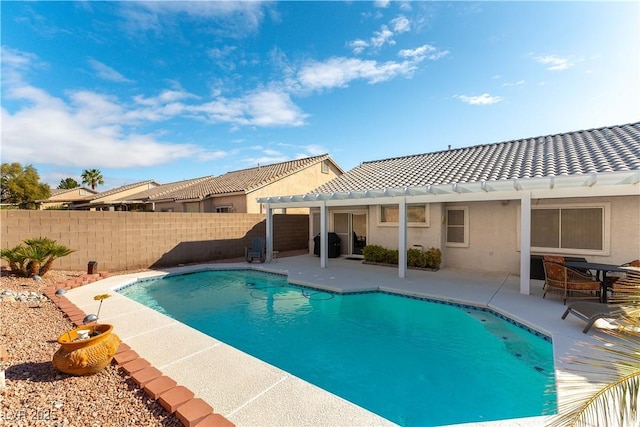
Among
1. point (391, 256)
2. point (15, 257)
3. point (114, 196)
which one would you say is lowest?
point (391, 256)

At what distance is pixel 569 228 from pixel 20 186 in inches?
2408

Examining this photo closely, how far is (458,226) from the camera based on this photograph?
1306 cm

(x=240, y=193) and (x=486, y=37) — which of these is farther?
(x=240, y=193)

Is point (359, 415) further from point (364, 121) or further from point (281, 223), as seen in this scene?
point (364, 121)

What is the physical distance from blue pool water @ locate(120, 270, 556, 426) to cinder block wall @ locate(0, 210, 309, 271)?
3589mm

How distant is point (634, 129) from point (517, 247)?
719 cm

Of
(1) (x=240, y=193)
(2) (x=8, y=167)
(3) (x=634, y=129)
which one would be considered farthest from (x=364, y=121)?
(2) (x=8, y=167)

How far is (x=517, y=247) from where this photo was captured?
37.4 feet

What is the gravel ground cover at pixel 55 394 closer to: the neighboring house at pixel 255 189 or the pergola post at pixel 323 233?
the pergola post at pixel 323 233

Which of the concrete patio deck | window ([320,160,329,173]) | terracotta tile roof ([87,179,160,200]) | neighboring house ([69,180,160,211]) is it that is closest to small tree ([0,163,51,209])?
neighboring house ([69,180,160,211])

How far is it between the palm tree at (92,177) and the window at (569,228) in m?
77.0

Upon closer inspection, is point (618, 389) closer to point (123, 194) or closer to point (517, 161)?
point (517, 161)

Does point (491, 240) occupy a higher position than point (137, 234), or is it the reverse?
point (137, 234)

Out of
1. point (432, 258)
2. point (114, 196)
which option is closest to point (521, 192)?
point (432, 258)
